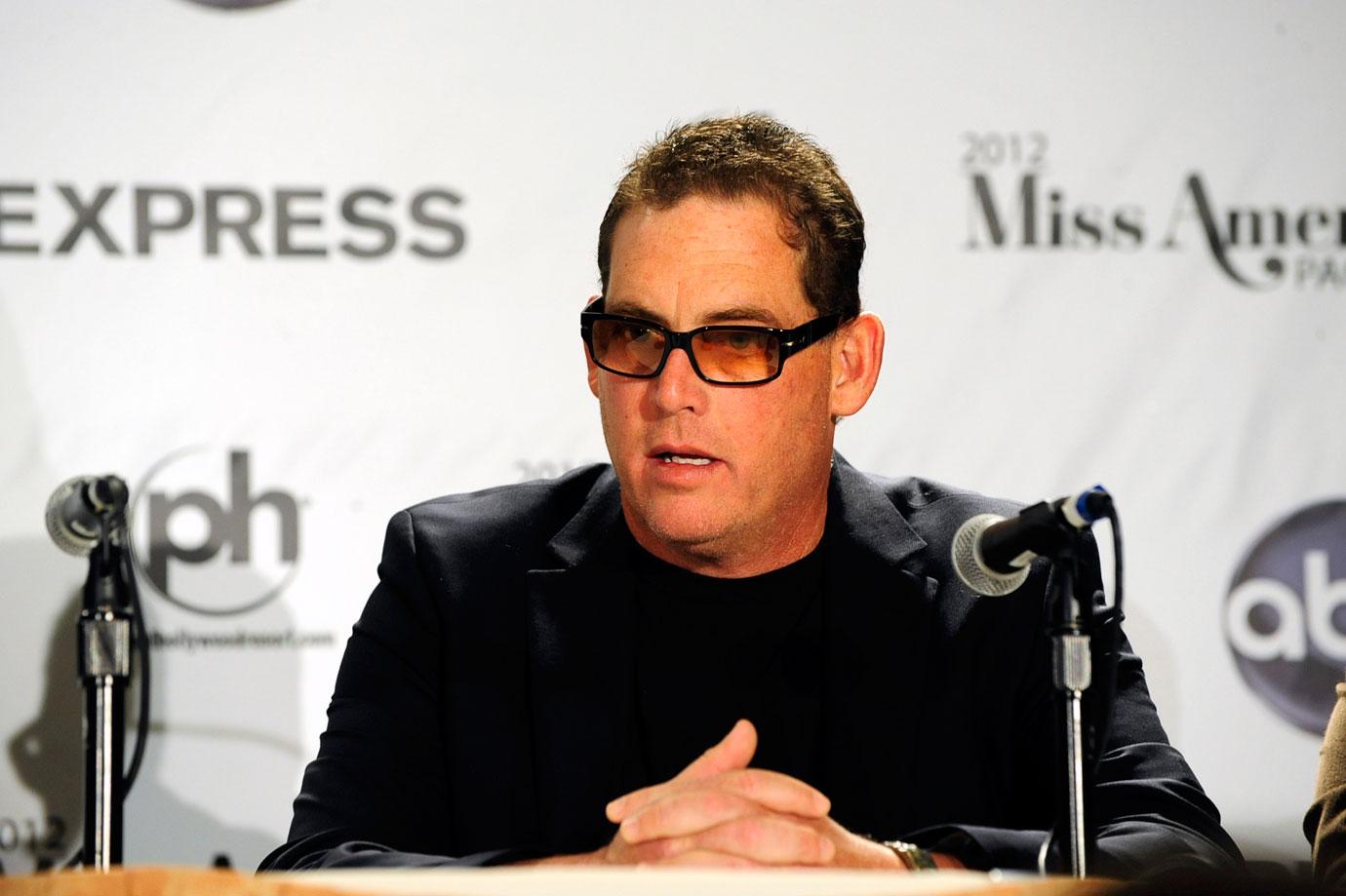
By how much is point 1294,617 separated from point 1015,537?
2.29 metres

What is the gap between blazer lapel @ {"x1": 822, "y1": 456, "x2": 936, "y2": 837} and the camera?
2.38m

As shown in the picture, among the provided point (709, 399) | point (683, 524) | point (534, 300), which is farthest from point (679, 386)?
point (534, 300)

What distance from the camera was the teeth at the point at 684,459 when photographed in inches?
93.1

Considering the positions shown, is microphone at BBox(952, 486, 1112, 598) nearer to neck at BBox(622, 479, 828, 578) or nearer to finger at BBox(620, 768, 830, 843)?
finger at BBox(620, 768, 830, 843)

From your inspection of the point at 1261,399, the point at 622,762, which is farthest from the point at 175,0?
the point at 1261,399

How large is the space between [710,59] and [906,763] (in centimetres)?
201

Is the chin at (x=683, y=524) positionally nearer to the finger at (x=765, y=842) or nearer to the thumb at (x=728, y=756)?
the thumb at (x=728, y=756)

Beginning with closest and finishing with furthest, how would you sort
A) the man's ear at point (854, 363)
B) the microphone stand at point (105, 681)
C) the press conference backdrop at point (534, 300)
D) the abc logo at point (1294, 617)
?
the microphone stand at point (105, 681)
the man's ear at point (854, 363)
the press conference backdrop at point (534, 300)
the abc logo at point (1294, 617)

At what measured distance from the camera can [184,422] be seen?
3.56 m

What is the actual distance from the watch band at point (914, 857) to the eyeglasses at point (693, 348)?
76 centimetres

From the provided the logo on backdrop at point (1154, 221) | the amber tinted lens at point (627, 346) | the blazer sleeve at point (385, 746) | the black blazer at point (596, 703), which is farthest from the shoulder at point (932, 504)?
the logo on backdrop at point (1154, 221)

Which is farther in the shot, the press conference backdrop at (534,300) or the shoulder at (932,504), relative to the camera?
the press conference backdrop at (534,300)

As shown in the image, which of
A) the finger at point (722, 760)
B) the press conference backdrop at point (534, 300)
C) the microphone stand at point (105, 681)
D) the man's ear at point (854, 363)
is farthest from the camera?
the press conference backdrop at point (534, 300)

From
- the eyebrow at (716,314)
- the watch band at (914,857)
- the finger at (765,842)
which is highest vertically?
the eyebrow at (716,314)
